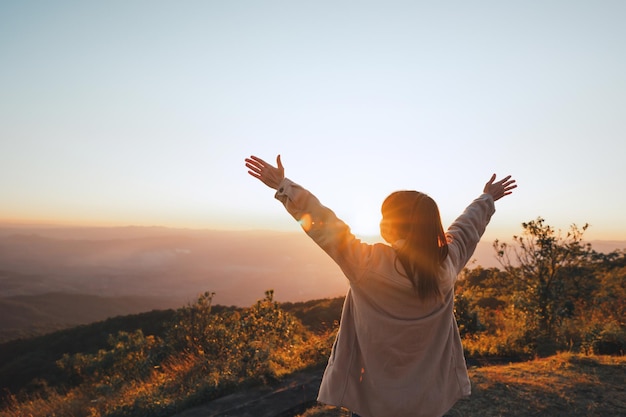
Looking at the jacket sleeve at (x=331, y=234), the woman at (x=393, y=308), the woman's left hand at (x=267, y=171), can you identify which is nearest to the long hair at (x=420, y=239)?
the woman at (x=393, y=308)

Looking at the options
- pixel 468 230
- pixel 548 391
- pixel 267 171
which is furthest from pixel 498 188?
pixel 548 391

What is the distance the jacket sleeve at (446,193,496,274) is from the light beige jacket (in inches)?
0.8

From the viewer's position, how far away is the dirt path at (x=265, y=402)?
4.96 meters

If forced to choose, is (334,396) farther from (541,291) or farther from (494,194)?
(541,291)

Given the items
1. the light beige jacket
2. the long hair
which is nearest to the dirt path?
the light beige jacket

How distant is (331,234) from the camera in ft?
5.47

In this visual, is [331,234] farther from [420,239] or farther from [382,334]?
[382,334]

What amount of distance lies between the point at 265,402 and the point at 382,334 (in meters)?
4.08

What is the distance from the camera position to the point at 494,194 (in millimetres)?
2742

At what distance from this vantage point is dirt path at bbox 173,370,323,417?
16.3 feet

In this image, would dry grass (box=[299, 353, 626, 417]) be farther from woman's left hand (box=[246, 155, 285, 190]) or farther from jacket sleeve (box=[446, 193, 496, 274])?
woman's left hand (box=[246, 155, 285, 190])

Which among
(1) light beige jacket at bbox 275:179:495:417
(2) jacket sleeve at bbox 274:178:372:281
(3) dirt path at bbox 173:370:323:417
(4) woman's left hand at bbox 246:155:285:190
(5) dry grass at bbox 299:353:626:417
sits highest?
(4) woman's left hand at bbox 246:155:285:190

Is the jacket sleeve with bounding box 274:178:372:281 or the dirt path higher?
the jacket sleeve with bounding box 274:178:372:281

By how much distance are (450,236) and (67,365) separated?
34.5 meters
